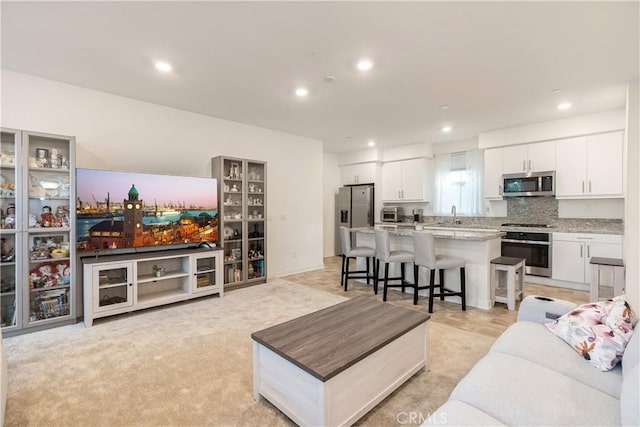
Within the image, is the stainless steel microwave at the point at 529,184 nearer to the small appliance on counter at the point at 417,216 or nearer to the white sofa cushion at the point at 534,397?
the small appliance on counter at the point at 417,216

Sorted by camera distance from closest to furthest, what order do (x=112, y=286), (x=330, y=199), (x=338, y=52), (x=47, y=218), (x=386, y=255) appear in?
1. (x=338, y=52)
2. (x=47, y=218)
3. (x=112, y=286)
4. (x=386, y=255)
5. (x=330, y=199)

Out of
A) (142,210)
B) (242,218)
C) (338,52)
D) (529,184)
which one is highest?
(338,52)

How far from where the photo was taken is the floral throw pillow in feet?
5.17

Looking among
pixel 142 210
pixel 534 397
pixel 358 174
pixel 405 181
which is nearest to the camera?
pixel 534 397

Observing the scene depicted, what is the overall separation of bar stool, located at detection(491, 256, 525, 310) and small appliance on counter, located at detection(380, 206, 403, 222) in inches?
117

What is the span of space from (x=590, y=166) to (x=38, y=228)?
7246 millimetres

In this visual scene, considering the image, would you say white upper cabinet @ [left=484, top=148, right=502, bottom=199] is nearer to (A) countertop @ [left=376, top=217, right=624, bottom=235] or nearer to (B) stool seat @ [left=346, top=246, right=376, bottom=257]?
(A) countertop @ [left=376, top=217, right=624, bottom=235]

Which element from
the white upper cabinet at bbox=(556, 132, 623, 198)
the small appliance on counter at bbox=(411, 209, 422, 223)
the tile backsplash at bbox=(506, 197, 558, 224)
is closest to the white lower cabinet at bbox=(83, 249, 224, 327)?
the small appliance on counter at bbox=(411, 209, 422, 223)

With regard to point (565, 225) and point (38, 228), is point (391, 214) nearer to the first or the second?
point (565, 225)

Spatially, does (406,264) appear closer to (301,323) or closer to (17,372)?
(301,323)

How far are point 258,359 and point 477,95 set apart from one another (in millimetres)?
3862

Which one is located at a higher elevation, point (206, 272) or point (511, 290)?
point (206, 272)

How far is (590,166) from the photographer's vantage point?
4523 millimetres

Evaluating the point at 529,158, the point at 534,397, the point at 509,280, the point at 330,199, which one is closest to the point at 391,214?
the point at 330,199
